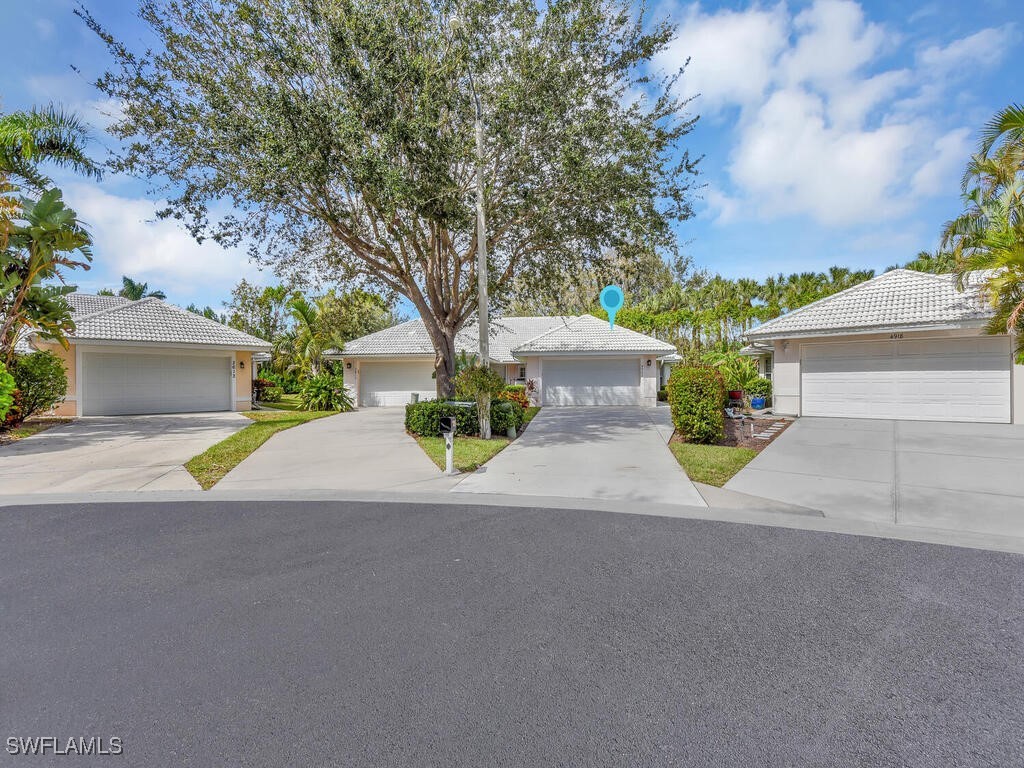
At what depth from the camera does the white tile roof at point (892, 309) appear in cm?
1409

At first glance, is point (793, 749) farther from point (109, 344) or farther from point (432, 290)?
point (109, 344)

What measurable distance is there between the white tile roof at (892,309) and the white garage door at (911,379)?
0.80 meters

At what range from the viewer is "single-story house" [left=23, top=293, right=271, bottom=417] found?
17.1 m

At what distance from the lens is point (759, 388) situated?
20.4 m

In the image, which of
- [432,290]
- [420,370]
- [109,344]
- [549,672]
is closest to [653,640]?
[549,672]

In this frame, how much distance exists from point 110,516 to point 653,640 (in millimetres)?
6254

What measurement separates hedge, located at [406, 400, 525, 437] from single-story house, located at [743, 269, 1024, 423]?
936 centimetres

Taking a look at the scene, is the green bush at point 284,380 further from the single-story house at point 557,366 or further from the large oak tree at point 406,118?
the large oak tree at point 406,118

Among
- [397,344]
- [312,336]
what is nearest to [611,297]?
[397,344]

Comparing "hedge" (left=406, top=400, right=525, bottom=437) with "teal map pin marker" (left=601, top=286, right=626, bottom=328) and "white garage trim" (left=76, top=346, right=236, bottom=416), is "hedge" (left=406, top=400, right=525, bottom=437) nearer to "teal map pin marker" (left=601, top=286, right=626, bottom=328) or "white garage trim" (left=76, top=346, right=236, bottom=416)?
"teal map pin marker" (left=601, top=286, right=626, bottom=328)

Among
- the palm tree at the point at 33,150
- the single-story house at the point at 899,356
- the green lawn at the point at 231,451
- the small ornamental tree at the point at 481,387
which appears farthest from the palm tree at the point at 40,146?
the single-story house at the point at 899,356

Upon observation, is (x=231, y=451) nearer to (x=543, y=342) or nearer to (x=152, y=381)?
(x=152, y=381)

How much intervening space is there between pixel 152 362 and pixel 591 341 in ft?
58.2

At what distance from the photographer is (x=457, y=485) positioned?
24.9ft
